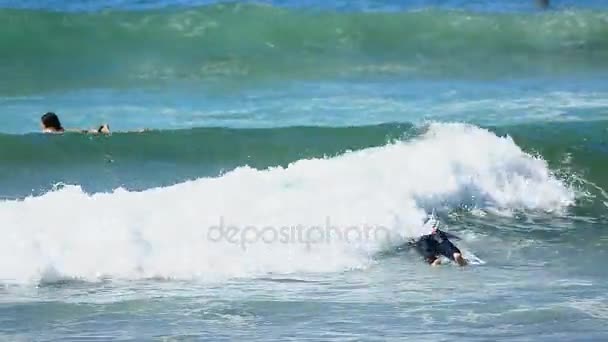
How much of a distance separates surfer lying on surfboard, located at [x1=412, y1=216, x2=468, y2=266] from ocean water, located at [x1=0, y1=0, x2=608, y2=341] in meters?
0.10

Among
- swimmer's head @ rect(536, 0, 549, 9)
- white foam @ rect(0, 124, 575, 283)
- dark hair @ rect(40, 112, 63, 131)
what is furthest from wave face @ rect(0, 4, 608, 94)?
white foam @ rect(0, 124, 575, 283)

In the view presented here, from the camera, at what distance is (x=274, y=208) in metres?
9.59

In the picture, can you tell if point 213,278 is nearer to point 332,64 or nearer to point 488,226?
point 488,226

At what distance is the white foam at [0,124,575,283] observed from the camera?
328 inches

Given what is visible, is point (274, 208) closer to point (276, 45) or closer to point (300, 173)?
point (300, 173)

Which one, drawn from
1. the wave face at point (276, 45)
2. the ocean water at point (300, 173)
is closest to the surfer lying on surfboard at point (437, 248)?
the ocean water at point (300, 173)

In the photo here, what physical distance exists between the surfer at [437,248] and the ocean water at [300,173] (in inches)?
4.1

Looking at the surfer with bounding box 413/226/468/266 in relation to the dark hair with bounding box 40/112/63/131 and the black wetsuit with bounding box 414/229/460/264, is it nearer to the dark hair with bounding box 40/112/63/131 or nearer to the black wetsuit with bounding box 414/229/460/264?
the black wetsuit with bounding box 414/229/460/264

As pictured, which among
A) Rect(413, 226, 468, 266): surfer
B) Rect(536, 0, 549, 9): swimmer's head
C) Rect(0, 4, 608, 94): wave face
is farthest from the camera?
Rect(536, 0, 549, 9): swimmer's head

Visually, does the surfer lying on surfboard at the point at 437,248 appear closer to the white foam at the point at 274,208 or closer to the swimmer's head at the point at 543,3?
the white foam at the point at 274,208

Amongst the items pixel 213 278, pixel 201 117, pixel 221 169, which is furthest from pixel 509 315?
pixel 201 117

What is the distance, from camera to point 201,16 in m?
21.0

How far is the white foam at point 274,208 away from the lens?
8.32m

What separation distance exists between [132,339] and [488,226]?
4.28 m
